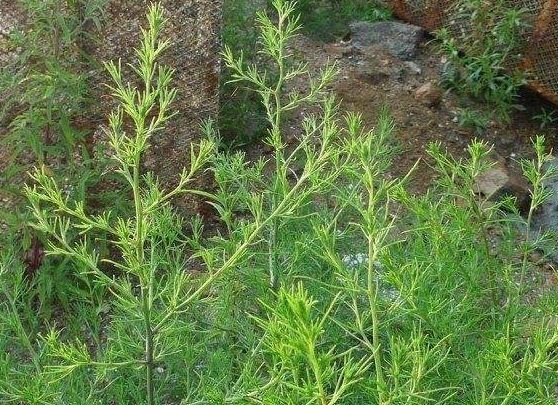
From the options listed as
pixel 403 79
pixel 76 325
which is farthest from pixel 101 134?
pixel 403 79

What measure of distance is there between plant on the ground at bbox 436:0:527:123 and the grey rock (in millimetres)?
530

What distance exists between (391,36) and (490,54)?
1.02 meters

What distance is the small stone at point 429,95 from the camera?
19.8 feet

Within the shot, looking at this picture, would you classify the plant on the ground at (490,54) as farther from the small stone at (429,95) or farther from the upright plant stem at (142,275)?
the upright plant stem at (142,275)

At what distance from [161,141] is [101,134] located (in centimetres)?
40

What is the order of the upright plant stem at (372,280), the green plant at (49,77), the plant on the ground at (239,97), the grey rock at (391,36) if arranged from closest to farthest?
the upright plant stem at (372,280) < the green plant at (49,77) < the plant on the ground at (239,97) < the grey rock at (391,36)

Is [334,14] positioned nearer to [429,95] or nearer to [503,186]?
[429,95]

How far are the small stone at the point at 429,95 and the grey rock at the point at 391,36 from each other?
602 millimetres

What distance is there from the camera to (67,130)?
346cm

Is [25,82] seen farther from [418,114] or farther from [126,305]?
[418,114]

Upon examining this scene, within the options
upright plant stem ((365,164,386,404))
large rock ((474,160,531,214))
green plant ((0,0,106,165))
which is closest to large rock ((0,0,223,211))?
green plant ((0,0,106,165))

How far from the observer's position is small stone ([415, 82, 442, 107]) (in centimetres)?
604

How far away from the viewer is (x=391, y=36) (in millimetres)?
6812

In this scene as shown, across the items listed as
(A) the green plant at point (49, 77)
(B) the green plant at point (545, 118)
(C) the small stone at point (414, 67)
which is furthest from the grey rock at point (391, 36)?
(A) the green plant at point (49, 77)
